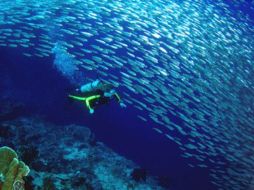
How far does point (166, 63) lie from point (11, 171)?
65.4 ft

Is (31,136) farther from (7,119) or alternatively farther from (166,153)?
(166,153)

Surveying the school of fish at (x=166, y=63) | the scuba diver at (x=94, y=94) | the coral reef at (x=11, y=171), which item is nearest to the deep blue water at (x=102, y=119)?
the school of fish at (x=166, y=63)

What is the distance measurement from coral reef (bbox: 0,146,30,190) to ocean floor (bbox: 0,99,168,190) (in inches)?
202

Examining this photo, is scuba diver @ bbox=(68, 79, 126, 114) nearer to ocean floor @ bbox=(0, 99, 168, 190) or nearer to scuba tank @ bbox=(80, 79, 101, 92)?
scuba tank @ bbox=(80, 79, 101, 92)

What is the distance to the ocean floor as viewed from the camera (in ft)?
46.2

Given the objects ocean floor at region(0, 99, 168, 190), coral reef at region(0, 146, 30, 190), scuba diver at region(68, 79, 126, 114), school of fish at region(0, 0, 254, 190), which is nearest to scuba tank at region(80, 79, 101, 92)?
scuba diver at region(68, 79, 126, 114)

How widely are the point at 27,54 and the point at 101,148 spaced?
9.74m

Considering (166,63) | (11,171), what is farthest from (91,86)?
(166,63)

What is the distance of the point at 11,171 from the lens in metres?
6.27

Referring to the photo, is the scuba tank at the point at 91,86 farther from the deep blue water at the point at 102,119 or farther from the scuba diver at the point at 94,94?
the deep blue water at the point at 102,119

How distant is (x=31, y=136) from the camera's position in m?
17.7

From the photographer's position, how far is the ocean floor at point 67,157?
555 inches

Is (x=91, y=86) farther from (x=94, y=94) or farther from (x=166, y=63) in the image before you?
(x=166, y=63)

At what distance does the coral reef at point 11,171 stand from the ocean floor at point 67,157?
5.12 meters
